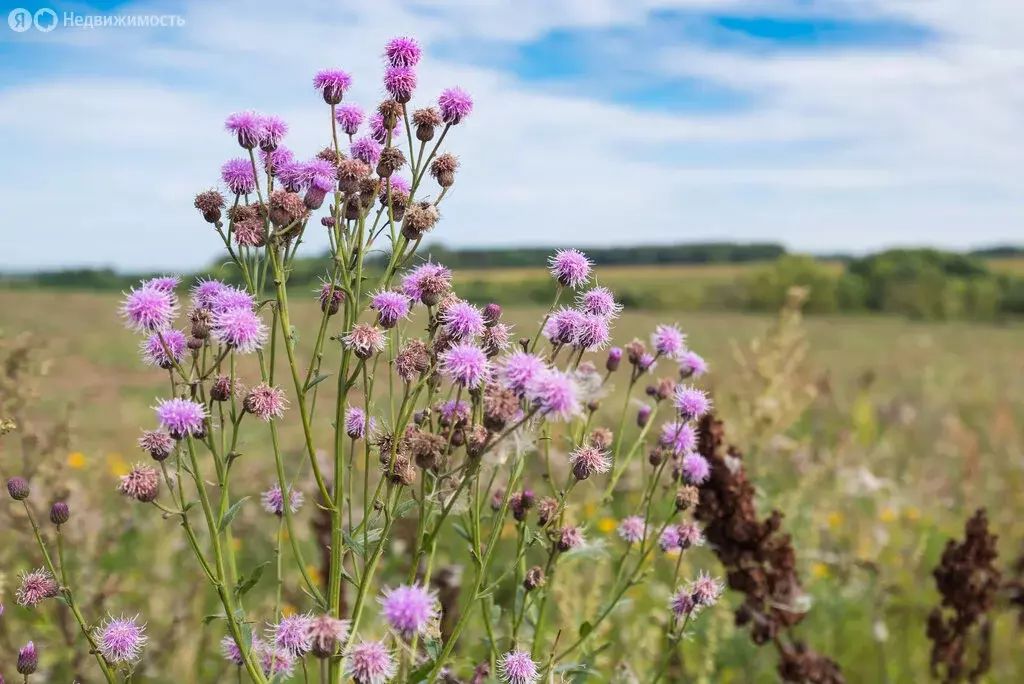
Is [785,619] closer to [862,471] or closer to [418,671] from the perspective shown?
[418,671]

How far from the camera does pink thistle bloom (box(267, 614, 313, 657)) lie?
1784 mm

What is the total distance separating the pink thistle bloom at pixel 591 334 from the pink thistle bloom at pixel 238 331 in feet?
2.52

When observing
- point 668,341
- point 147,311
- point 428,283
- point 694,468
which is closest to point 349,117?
point 428,283

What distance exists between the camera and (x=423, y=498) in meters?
1.87

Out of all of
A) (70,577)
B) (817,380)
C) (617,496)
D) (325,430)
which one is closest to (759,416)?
(617,496)

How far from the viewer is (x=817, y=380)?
6801 mm

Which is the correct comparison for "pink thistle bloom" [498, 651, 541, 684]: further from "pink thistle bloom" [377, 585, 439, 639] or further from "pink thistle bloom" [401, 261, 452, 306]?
"pink thistle bloom" [401, 261, 452, 306]

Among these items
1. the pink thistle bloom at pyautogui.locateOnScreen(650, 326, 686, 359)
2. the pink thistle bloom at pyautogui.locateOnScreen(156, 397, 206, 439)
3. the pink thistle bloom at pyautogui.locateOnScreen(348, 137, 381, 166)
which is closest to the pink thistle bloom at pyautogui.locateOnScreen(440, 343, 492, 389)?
the pink thistle bloom at pyautogui.locateOnScreen(156, 397, 206, 439)

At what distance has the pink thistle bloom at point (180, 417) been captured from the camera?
184cm

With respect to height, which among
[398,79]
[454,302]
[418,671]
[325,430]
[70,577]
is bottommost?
[325,430]

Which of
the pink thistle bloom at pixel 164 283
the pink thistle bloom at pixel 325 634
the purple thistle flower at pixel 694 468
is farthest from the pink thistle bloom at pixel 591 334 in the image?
the pink thistle bloom at pixel 164 283

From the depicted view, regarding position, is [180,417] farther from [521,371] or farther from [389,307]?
[521,371]

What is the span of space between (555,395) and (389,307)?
52 centimetres

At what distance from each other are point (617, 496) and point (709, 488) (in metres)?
2.98
